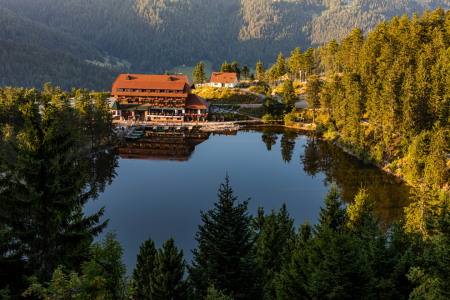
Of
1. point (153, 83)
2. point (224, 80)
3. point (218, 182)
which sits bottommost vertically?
point (218, 182)

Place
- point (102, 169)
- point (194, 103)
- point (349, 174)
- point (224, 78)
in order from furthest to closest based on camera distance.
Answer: point (224, 78) → point (194, 103) → point (102, 169) → point (349, 174)

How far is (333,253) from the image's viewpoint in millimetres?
13352

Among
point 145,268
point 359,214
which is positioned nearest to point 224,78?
point 359,214

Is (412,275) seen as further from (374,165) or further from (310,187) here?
(374,165)

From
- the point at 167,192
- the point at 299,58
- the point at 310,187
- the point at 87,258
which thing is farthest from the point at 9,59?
the point at 87,258

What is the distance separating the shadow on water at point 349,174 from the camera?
40531mm

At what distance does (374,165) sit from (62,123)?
55526mm

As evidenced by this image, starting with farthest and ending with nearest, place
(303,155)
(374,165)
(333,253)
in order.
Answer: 1. (303,155)
2. (374,165)
3. (333,253)

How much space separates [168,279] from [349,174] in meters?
42.6

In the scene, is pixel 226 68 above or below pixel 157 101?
above

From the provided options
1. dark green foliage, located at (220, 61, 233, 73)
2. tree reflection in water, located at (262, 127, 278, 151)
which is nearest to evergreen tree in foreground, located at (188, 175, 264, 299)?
tree reflection in water, located at (262, 127, 278, 151)

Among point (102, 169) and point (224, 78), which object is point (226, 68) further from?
point (102, 169)

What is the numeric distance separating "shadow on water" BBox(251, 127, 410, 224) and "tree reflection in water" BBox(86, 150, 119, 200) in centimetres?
A: 3173

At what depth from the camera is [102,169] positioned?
179ft
